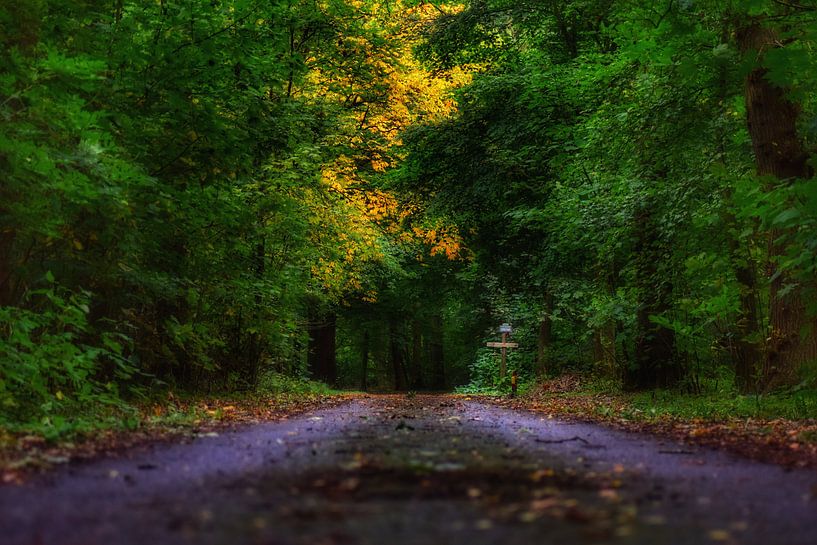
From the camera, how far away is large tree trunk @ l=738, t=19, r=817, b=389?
40.6 ft

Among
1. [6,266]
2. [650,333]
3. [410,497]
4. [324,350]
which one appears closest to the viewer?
[410,497]

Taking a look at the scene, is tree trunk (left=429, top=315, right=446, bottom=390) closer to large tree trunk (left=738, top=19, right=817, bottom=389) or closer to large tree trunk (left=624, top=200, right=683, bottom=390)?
large tree trunk (left=624, top=200, right=683, bottom=390)

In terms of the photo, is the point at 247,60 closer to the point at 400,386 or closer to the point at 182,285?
the point at 182,285

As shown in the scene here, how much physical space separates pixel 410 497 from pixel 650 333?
15483 millimetres

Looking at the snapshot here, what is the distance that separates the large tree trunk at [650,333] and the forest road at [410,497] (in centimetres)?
974

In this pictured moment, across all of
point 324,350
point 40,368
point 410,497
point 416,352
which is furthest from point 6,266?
point 416,352

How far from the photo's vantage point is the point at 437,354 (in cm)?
4541

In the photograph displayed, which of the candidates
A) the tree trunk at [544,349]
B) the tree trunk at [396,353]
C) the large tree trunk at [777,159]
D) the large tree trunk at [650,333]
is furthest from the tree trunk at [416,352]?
the large tree trunk at [777,159]

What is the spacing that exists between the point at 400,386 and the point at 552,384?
74.9 feet

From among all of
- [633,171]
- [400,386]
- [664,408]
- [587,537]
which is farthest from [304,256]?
[400,386]

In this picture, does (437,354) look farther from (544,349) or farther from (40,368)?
(40,368)

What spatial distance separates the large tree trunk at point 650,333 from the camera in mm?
16891

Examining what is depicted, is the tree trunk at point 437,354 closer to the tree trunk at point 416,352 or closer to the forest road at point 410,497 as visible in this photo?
the tree trunk at point 416,352

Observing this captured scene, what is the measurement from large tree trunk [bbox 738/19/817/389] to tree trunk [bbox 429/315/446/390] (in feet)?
104
